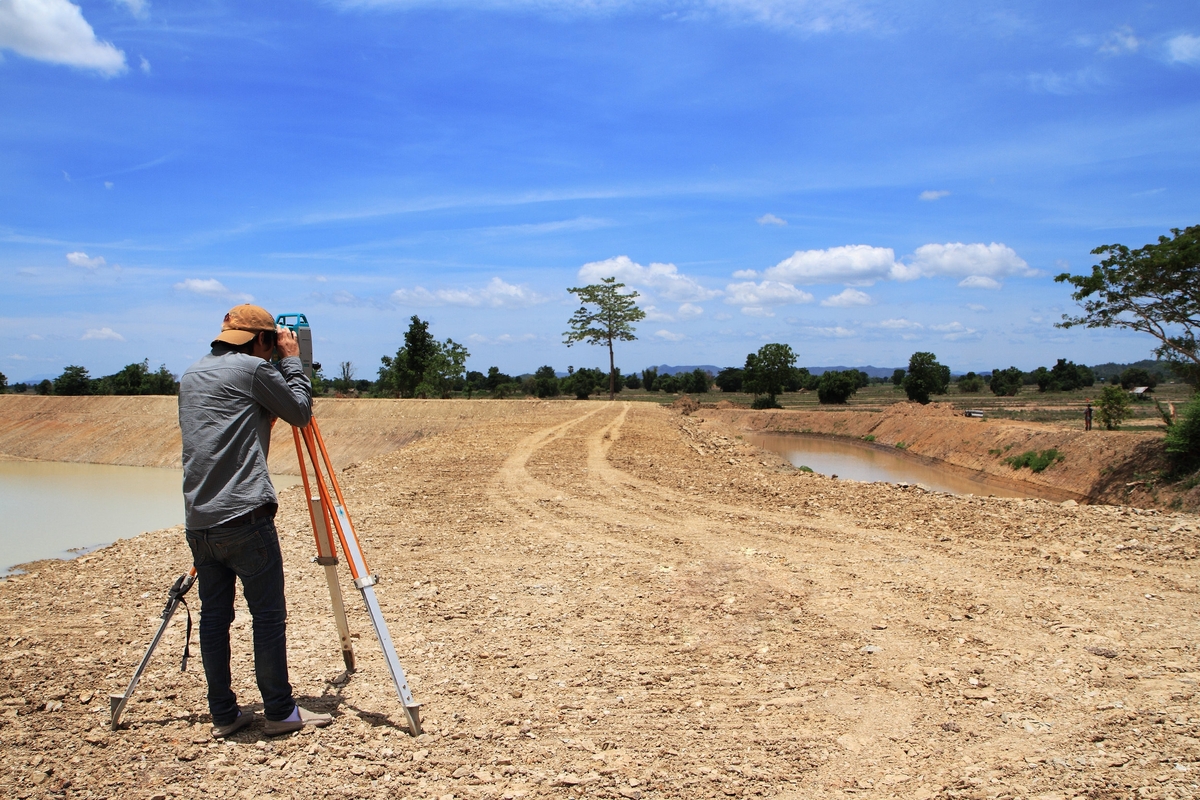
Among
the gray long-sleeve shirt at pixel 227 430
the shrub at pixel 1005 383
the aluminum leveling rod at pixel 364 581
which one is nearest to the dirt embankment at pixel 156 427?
the aluminum leveling rod at pixel 364 581

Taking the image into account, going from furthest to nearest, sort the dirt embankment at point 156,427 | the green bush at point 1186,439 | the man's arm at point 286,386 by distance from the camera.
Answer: the dirt embankment at point 156,427 → the green bush at point 1186,439 → the man's arm at point 286,386

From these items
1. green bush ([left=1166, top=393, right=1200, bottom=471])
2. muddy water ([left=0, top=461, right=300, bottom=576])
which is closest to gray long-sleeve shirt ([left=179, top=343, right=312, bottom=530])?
muddy water ([left=0, top=461, right=300, bottom=576])

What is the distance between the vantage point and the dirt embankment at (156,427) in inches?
1249

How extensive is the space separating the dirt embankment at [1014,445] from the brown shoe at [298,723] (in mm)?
23482

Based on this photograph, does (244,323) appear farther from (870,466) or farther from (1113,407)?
(1113,407)

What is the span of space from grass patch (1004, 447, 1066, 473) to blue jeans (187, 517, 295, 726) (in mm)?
29080

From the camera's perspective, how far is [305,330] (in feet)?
13.0

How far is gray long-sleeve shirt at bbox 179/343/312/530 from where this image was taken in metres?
3.35

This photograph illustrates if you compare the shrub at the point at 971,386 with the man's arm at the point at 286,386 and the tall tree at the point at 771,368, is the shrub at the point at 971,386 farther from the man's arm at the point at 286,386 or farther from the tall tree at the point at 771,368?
the man's arm at the point at 286,386

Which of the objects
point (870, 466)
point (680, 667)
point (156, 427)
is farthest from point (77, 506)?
point (870, 466)

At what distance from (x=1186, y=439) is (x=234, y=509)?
24.1 m

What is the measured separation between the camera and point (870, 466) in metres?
32.5

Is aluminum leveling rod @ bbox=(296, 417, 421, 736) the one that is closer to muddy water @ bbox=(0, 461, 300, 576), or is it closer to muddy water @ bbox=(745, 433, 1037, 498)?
muddy water @ bbox=(0, 461, 300, 576)

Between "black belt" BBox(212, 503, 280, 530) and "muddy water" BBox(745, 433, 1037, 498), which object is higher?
"black belt" BBox(212, 503, 280, 530)
